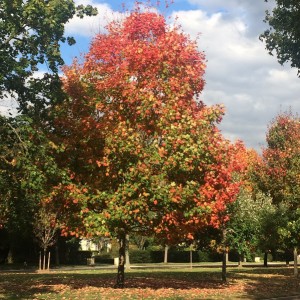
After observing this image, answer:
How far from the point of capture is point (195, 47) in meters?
21.4

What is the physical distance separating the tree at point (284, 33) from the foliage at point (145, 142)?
349 cm

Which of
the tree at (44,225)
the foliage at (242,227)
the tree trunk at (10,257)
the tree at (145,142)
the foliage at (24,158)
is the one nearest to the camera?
the foliage at (24,158)

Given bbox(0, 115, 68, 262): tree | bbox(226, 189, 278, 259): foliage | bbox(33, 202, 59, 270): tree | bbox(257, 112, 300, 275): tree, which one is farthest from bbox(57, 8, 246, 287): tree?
bbox(33, 202, 59, 270): tree

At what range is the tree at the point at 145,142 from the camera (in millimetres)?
17234

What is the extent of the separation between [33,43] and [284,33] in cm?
1085

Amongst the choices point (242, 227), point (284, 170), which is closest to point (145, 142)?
point (242, 227)

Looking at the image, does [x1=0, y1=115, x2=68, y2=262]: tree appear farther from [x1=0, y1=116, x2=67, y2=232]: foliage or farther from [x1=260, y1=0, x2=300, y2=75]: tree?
[x1=260, y1=0, x2=300, y2=75]: tree

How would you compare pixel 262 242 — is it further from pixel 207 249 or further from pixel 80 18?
pixel 80 18

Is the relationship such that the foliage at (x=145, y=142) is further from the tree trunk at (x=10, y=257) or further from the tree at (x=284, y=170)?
the tree trunk at (x=10, y=257)

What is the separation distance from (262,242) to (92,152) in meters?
23.2

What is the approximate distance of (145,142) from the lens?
19391 millimetres

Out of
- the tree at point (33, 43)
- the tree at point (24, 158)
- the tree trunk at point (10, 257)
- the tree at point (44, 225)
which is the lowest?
the tree trunk at point (10, 257)

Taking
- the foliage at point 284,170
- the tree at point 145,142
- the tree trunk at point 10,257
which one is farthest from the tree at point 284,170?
the tree trunk at point 10,257

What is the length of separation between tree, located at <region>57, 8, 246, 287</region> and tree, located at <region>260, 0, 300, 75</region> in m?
3.53
